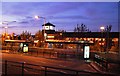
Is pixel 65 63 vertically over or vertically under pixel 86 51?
under

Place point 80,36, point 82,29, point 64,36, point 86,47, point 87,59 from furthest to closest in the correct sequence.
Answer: point 82,29 < point 64,36 < point 80,36 < point 87,59 < point 86,47

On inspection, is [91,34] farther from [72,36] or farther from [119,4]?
[119,4]

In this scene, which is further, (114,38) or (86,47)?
(114,38)

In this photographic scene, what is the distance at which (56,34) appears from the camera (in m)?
102

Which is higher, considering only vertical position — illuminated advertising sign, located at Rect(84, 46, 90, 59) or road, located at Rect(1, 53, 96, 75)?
illuminated advertising sign, located at Rect(84, 46, 90, 59)

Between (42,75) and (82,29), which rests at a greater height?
(82,29)

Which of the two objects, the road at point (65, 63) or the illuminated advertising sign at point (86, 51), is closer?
the road at point (65, 63)

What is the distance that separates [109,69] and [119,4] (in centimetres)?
579

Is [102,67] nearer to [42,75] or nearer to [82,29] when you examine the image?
[42,75]

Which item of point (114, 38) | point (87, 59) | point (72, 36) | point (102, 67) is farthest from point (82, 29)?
point (102, 67)

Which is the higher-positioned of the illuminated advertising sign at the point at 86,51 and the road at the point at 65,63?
the illuminated advertising sign at the point at 86,51

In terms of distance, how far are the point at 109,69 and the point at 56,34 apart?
80881mm

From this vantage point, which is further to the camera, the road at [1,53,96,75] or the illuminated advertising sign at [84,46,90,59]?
the illuminated advertising sign at [84,46,90,59]

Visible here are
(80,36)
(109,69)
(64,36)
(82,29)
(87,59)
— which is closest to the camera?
(109,69)
